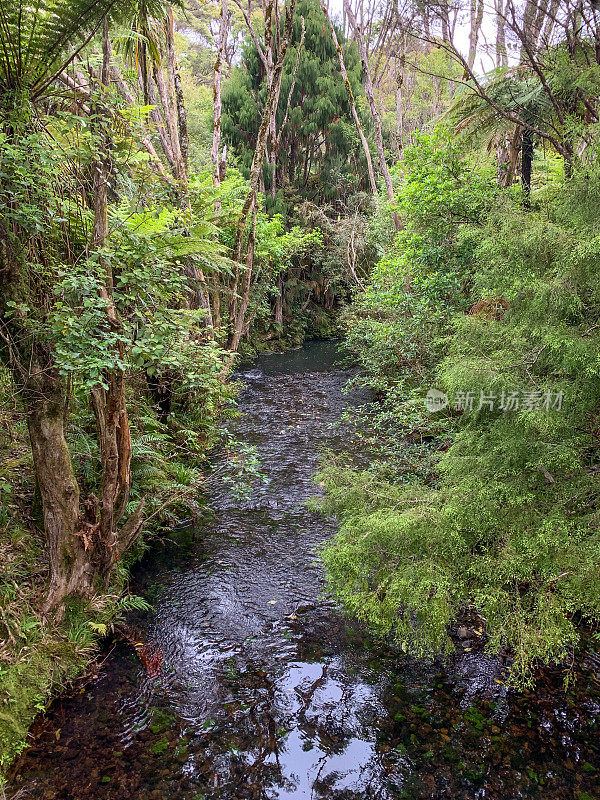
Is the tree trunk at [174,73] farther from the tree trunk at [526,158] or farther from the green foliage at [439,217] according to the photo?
the tree trunk at [526,158]

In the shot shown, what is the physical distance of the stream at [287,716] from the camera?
357 centimetres

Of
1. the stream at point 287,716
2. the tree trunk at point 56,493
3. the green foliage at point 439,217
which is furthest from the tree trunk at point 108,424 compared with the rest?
the green foliage at point 439,217

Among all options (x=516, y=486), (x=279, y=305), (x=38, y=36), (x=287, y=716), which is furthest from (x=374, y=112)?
(x=287, y=716)

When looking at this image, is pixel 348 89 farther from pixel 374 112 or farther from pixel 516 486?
pixel 516 486

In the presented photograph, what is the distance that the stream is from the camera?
357cm

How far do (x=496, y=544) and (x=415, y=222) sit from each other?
416 cm

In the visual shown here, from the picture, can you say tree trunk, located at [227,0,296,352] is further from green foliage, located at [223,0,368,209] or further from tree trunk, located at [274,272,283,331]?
green foliage, located at [223,0,368,209]

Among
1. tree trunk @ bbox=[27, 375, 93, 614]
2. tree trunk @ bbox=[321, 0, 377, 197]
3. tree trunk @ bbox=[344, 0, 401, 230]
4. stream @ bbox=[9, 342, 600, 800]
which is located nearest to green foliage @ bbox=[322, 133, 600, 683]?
stream @ bbox=[9, 342, 600, 800]

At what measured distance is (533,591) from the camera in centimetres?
368

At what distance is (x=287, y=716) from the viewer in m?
4.16

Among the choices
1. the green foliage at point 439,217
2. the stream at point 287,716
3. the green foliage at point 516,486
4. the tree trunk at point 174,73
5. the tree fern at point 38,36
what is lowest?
the stream at point 287,716

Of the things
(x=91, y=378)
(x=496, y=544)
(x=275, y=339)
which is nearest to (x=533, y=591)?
(x=496, y=544)

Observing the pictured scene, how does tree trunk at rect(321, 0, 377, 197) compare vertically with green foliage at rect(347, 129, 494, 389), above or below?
above

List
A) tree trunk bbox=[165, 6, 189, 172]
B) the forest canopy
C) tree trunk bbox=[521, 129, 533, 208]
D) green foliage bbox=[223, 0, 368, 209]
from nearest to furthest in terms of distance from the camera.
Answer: the forest canopy, tree trunk bbox=[521, 129, 533, 208], tree trunk bbox=[165, 6, 189, 172], green foliage bbox=[223, 0, 368, 209]
